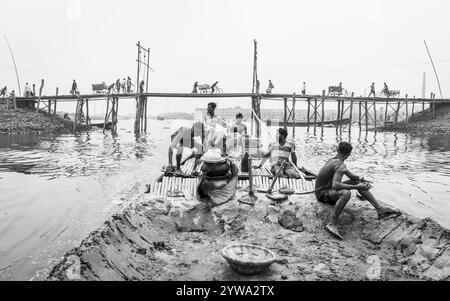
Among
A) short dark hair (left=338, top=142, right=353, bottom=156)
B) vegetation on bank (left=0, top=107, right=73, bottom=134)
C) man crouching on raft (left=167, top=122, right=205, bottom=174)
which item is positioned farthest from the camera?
vegetation on bank (left=0, top=107, right=73, bottom=134)

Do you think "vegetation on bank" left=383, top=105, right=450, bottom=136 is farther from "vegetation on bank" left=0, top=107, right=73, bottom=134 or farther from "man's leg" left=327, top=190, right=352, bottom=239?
"vegetation on bank" left=0, top=107, right=73, bottom=134

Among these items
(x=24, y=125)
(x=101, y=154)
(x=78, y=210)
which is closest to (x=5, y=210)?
(x=78, y=210)

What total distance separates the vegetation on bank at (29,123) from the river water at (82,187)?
23.9 ft

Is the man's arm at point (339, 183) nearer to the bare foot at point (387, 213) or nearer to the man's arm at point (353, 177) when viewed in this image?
the man's arm at point (353, 177)

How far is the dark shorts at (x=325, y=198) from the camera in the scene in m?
5.55

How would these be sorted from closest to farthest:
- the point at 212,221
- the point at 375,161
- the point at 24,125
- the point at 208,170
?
the point at 212,221
the point at 208,170
the point at 375,161
the point at 24,125

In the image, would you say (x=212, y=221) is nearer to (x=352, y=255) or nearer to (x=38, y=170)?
(x=352, y=255)

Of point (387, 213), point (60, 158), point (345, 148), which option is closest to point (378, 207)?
point (387, 213)

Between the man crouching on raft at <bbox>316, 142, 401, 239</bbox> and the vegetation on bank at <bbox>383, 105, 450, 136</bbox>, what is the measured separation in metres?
24.1

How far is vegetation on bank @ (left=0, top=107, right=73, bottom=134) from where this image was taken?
943 inches

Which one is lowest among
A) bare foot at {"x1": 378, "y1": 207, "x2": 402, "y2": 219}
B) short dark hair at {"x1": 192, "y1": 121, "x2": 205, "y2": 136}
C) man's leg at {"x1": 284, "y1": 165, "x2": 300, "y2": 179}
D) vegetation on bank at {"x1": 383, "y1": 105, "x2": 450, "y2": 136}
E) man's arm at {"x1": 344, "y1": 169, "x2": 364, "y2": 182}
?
bare foot at {"x1": 378, "y1": 207, "x2": 402, "y2": 219}

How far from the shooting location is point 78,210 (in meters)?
7.08

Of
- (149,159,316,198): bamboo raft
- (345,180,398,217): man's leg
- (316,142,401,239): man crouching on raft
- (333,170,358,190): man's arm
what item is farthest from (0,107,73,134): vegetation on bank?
(345,180,398,217): man's leg

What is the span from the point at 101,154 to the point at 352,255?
13.5 m
